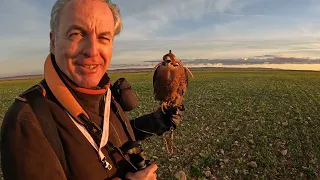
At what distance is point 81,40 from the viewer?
2156 mm

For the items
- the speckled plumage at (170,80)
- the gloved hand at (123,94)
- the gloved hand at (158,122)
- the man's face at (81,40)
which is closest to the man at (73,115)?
the man's face at (81,40)

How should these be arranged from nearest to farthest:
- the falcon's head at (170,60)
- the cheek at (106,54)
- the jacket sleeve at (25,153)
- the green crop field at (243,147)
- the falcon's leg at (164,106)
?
the jacket sleeve at (25,153) → the cheek at (106,54) → the falcon's head at (170,60) → the falcon's leg at (164,106) → the green crop field at (243,147)

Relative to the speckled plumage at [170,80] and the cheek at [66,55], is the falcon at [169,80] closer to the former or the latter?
the speckled plumage at [170,80]

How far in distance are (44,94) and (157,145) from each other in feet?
23.3

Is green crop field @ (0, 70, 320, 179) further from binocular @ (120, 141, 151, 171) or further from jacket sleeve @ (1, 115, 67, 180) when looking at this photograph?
jacket sleeve @ (1, 115, 67, 180)

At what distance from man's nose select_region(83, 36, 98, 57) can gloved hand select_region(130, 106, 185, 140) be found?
3.60 ft

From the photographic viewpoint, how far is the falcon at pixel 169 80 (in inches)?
120

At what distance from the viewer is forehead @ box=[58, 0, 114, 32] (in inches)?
82.2

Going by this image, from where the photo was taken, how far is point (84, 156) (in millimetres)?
2031

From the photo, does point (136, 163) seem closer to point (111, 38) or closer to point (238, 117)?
point (111, 38)


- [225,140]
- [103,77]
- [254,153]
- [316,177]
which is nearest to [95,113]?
[103,77]

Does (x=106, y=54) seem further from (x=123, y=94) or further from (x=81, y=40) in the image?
(x=123, y=94)

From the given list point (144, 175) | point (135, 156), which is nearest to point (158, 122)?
point (135, 156)

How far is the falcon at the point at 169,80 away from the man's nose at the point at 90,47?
3.05 ft
